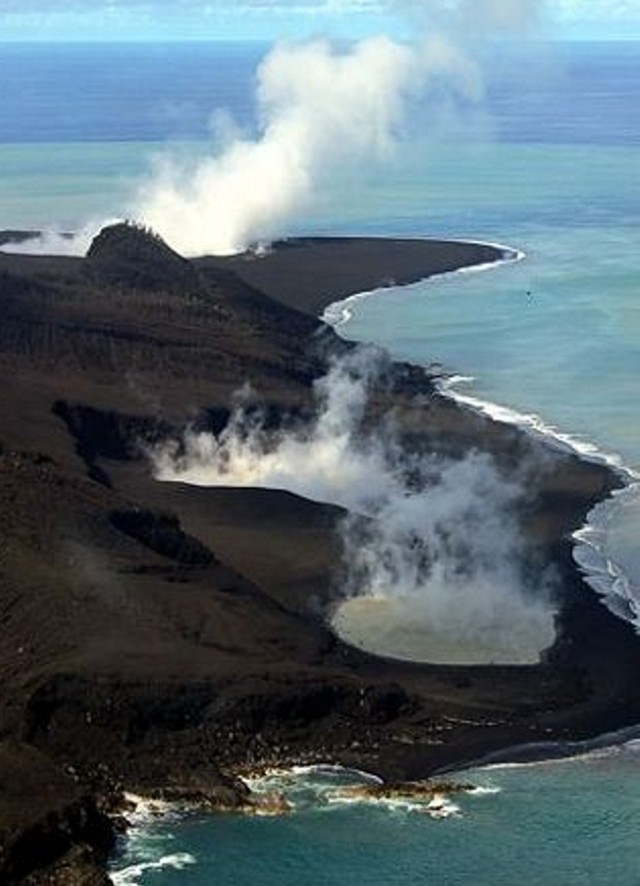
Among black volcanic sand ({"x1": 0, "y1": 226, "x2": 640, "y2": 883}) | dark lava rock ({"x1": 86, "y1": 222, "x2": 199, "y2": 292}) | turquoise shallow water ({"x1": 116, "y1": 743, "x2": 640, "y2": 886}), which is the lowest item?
turquoise shallow water ({"x1": 116, "y1": 743, "x2": 640, "y2": 886})

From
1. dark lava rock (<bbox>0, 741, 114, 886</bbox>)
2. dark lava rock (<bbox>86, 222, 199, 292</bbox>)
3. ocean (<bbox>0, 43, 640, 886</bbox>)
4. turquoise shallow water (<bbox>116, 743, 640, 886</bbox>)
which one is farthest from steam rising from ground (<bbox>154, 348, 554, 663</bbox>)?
dark lava rock (<bbox>86, 222, 199, 292</bbox>)

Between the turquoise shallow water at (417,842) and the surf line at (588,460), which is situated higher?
the surf line at (588,460)

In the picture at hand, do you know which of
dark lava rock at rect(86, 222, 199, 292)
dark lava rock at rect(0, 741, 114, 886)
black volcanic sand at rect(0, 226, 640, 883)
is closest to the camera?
dark lava rock at rect(0, 741, 114, 886)

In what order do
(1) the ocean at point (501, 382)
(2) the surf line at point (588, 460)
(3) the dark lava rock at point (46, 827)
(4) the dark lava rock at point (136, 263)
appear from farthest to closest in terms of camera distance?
(4) the dark lava rock at point (136, 263) < (2) the surf line at point (588, 460) < (1) the ocean at point (501, 382) < (3) the dark lava rock at point (46, 827)

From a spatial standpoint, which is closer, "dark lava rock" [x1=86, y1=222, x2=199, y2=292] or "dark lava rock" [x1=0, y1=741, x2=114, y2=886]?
"dark lava rock" [x1=0, y1=741, x2=114, y2=886]

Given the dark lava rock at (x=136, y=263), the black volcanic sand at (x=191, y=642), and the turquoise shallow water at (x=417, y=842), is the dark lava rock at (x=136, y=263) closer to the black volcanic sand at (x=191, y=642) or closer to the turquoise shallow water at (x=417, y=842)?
the black volcanic sand at (x=191, y=642)

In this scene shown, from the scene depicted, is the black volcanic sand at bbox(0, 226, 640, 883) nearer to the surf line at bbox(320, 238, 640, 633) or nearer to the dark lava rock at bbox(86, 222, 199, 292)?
the surf line at bbox(320, 238, 640, 633)

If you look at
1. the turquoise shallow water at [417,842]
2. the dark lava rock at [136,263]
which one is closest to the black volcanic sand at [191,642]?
the turquoise shallow water at [417,842]

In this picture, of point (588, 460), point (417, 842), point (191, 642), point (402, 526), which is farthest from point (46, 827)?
point (588, 460)
